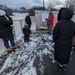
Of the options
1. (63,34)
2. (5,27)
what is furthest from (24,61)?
(63,34)

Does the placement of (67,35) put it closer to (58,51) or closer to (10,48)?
(58,51)

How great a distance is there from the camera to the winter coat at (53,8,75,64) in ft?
12.5

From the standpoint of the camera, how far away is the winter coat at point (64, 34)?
3.82m

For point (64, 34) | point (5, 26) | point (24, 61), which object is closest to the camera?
point (64, 34)

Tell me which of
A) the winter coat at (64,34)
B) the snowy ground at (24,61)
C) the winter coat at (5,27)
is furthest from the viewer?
the winter coat at (5,27)

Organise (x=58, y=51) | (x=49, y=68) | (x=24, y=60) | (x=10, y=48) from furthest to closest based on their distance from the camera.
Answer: (x=10, y=48) → (x=24, y=60) → (x=49, y=68) → (x=58, y=51)

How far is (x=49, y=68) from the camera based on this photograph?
14.5ft

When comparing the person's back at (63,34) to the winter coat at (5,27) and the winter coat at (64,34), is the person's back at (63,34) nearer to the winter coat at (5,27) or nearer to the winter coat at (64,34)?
the winter coat at (64,34)

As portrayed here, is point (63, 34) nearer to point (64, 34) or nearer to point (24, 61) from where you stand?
point (64, 34)

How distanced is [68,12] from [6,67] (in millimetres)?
2281

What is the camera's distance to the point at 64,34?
388 cm

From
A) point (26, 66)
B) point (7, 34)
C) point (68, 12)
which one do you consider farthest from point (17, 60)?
point (68, 12)

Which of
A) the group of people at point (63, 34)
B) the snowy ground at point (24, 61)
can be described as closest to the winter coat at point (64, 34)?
the group of people at point (63, 34)

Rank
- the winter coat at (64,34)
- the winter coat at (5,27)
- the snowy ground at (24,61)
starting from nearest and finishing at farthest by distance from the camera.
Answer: the winter coat at (64,34)
the snowy ground at (24,61)
the winter coat at (5,27)
